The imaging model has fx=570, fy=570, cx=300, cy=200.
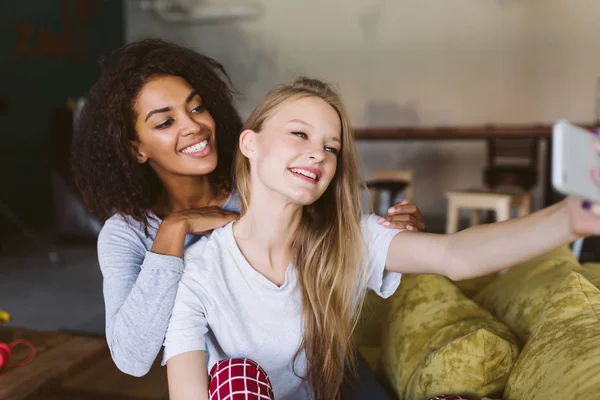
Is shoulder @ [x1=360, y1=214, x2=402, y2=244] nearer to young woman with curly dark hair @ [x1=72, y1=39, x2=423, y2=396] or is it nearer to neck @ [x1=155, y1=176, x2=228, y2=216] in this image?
young woman with curly dark hair @ [x1=72, y1=39, x2=423, y2=396]

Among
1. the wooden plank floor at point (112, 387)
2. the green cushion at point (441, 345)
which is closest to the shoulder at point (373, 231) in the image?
the green cushion at point (441, 345)

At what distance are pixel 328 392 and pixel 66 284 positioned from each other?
3.05 metres

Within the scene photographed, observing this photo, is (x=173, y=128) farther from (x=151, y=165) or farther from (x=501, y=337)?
(x=501, y=337)

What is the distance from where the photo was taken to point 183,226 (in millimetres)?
1333

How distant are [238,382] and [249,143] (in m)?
0.57

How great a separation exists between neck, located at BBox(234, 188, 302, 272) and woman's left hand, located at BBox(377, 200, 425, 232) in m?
0.21

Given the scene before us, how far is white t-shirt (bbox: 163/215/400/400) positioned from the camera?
1.23 meters

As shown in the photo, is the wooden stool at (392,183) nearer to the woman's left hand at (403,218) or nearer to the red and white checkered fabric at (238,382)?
the woman's left hand at (403,218)

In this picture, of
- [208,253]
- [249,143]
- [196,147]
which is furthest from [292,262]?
[196,147]

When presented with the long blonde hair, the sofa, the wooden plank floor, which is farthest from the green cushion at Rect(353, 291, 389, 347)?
the wooden plank floor

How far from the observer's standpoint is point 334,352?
132 centimetres

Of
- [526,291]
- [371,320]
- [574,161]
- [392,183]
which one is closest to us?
[574,161]

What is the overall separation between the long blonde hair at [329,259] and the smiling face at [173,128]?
0.17m

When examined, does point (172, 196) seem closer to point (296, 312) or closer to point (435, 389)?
point (296, 312)
